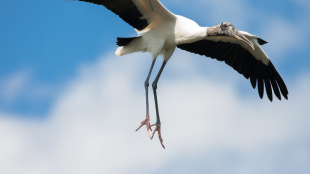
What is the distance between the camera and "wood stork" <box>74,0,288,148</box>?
10906 millimetres

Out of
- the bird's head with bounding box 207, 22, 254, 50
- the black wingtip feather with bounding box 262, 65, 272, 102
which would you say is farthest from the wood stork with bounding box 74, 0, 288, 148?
the black wingtip feather with bounding box 262, 65, 272, 102

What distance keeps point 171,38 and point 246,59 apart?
8.78ft

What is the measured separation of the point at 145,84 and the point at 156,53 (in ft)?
3.03

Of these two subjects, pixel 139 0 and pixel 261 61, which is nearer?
pixel 139 0

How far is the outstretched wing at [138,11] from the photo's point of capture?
10.8 metres

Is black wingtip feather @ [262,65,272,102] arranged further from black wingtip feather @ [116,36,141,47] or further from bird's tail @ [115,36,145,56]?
black wingtip feather @ [116,36,141,47]

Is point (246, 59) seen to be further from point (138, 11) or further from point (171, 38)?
point (138, 11)

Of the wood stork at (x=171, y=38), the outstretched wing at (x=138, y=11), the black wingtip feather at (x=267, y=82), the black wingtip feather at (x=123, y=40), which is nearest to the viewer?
the outstretched wing at (x=138, y=11)

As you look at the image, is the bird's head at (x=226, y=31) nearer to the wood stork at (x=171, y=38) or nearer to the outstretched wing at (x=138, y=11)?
the wood stork at (x=171, y=38)

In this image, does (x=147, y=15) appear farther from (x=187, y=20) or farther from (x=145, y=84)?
(x=145, y=84)

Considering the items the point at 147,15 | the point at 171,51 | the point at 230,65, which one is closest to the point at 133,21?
the point at 147,15

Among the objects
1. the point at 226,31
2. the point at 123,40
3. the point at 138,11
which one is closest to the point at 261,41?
the point at 226,31

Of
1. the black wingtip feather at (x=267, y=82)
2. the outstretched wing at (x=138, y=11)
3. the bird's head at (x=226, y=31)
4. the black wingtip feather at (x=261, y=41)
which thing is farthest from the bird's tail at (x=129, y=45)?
the black wingtip feather at (x=267, y=82)

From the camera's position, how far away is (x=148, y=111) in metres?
11.3
